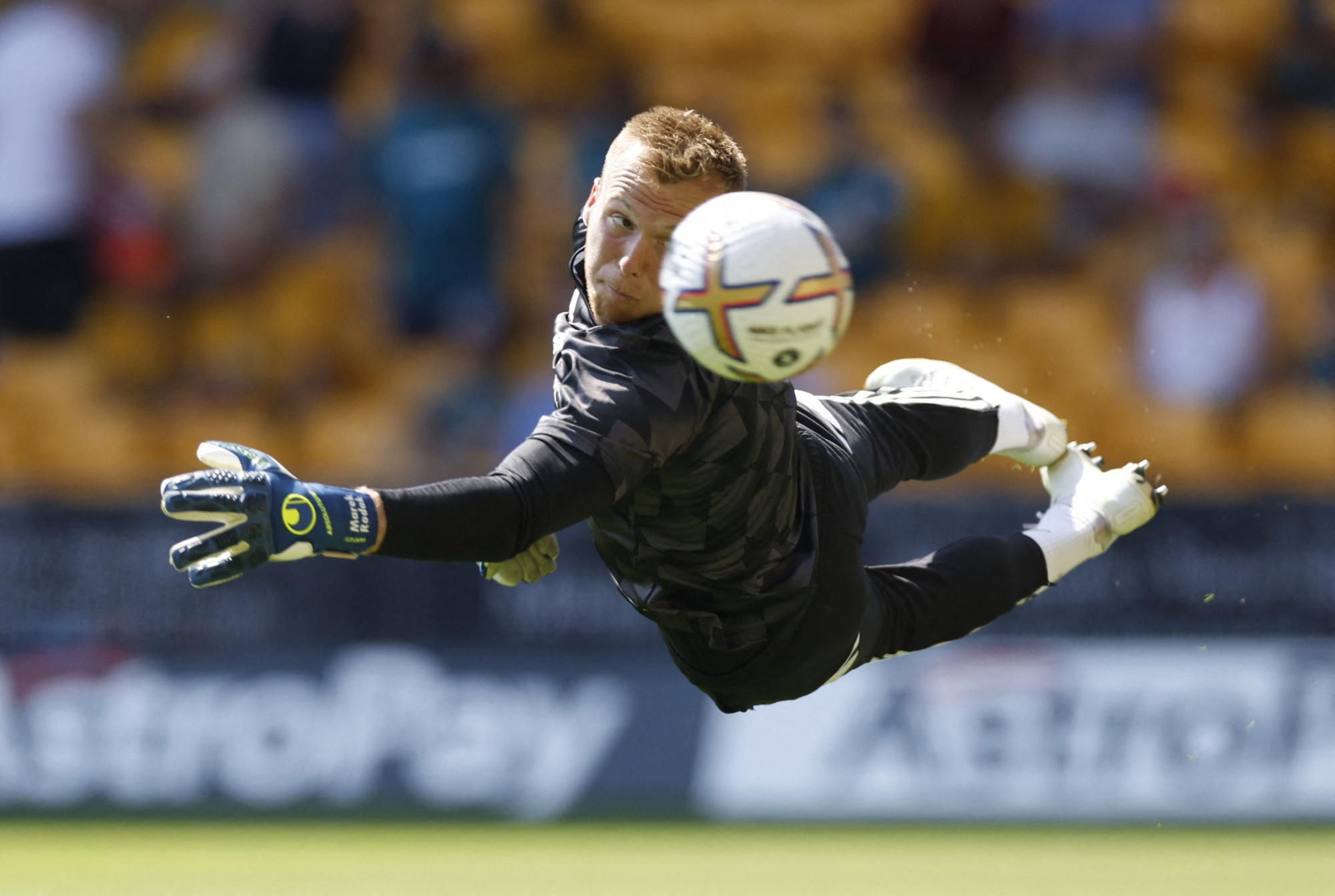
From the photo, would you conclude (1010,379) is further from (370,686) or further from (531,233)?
(370,686)

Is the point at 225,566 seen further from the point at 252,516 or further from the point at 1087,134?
the point at 1087,134

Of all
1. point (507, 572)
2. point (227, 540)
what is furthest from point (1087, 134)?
point (227, 540)

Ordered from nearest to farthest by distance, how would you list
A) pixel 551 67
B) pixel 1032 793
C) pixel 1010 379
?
pixel 1032 793, pixel 1010 379, pixel 551 67

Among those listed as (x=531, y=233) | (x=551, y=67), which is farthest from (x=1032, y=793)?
(x=551, y=67)

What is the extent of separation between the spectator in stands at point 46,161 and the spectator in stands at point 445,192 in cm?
223

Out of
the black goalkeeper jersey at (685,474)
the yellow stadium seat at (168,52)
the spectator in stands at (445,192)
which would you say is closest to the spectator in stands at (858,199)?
the spectator in stands at (445,192)

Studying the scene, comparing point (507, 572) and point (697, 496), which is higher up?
point (697, 496)

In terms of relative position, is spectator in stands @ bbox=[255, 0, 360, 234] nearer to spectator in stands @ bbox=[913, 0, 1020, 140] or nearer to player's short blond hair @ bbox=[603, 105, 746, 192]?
spectator in stands @ bbox=[913, 0, 1020, 140]

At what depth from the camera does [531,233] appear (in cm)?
1384

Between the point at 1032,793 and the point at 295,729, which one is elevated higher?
the point at 295,729

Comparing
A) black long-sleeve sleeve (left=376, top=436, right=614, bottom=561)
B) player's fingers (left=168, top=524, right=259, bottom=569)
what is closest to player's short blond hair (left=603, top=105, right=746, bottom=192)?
black long-sleeve sleeve (left=376, top=436, right=614, bottom=561)

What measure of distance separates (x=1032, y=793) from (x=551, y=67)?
661 centimetres

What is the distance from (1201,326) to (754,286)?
8663mm

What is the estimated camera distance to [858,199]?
13.1m
